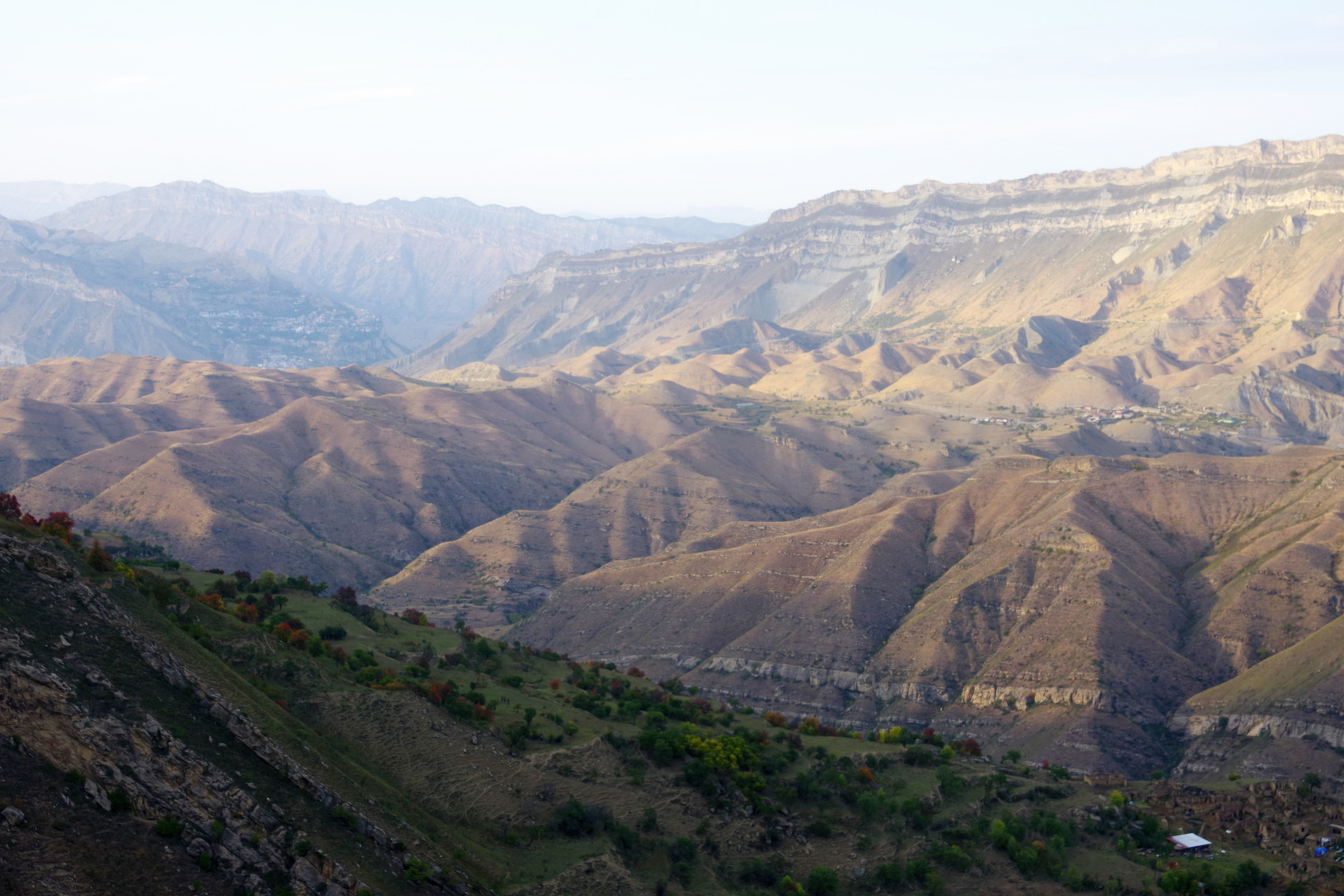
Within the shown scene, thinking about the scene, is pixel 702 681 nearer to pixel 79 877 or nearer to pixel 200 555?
pixel 200 555

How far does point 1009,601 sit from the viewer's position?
10369 cm

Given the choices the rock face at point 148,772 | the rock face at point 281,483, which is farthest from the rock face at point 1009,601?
the rock face at point 148,772

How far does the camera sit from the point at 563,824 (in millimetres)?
46062

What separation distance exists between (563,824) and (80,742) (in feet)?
63.3

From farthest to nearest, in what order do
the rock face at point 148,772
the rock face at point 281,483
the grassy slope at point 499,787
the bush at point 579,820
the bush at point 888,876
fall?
the rock face at point 281,483 → the bush at point 888,876 → the bush at point 579,820 → the grassy slope at point 499,787 → the rock face at point 148,772

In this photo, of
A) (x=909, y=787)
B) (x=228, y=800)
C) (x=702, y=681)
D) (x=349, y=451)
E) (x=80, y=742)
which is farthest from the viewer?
(x=349, y=451)

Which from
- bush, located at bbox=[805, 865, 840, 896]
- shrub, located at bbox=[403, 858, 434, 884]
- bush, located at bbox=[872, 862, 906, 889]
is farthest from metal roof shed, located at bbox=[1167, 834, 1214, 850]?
shrub, located at bbox=[403, 858, 434, 884]

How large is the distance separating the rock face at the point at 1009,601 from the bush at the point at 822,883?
136 ft

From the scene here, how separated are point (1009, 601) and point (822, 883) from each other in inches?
2389

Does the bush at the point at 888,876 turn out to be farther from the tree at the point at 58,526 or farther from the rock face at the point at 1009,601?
the rock face at the point at 1009,601

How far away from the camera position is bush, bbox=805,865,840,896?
156 feet

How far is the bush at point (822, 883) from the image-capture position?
47688 millimetres

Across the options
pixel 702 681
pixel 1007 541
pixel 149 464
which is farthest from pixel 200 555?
pixel 1007 541

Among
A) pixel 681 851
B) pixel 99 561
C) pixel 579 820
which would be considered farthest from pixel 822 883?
pixel 99 561
